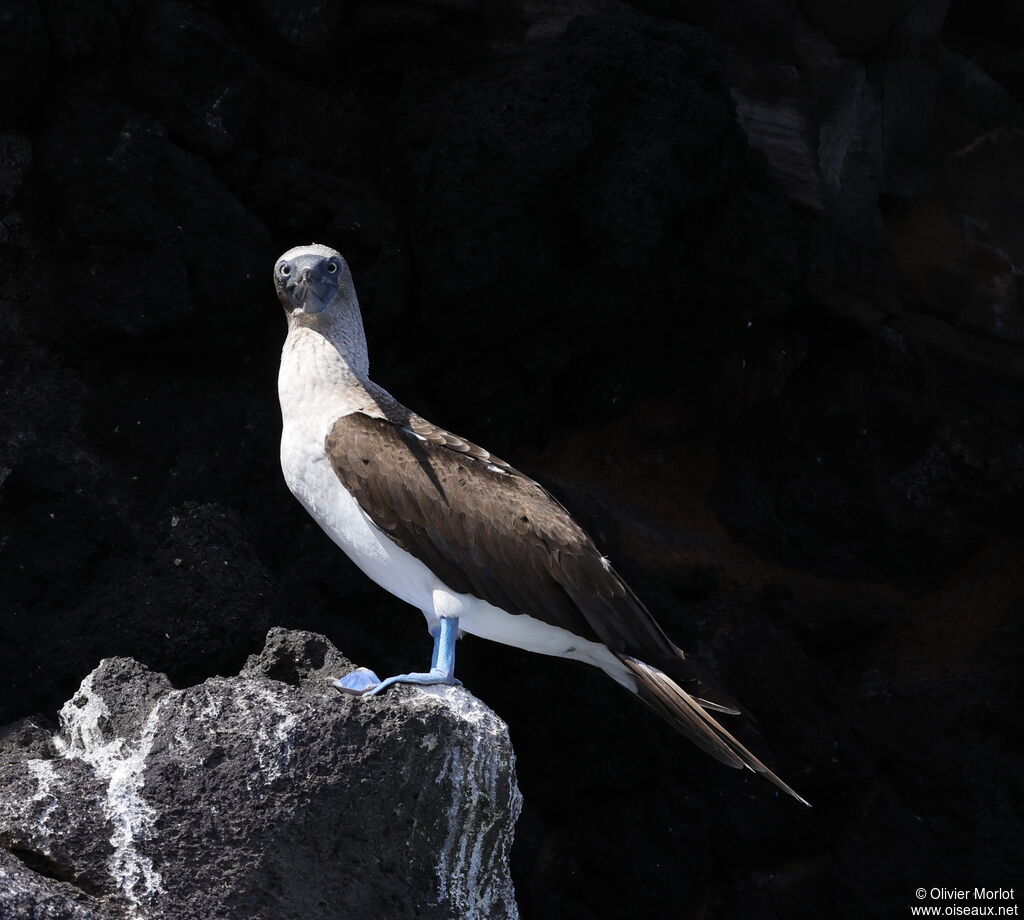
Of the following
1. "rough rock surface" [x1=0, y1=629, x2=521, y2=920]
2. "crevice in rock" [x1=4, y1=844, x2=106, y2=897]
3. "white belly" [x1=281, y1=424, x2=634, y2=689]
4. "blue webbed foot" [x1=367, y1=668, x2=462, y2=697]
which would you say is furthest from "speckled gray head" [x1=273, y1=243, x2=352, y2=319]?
"crevice in rock" [x1=4, y1=844, x2=106, y2=897]

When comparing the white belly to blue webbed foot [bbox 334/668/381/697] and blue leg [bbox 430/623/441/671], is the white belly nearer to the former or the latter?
blue leg [bbox 430/623/441/671]

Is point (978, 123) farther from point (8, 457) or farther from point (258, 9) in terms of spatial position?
point (8, 457)

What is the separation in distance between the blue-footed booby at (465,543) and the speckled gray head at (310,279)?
0.24m

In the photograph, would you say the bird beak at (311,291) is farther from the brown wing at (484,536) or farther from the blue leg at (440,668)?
the blue leg at (440,668)

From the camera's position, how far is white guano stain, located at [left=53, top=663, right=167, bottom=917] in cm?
383

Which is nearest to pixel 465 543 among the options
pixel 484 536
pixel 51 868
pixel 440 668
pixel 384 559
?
pixel 484 536

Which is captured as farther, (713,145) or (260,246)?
(713,145)

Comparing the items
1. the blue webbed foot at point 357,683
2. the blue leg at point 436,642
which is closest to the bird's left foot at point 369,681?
the blue webbed foot at point 357,683

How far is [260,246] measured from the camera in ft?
21.7

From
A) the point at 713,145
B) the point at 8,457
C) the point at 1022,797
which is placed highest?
the point at 713,145

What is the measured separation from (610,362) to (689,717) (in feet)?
11.9

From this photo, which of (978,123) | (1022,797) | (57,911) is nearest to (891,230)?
(978,123)

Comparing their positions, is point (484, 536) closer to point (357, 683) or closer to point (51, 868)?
point (357, 683)

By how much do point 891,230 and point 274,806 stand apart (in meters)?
6.54
